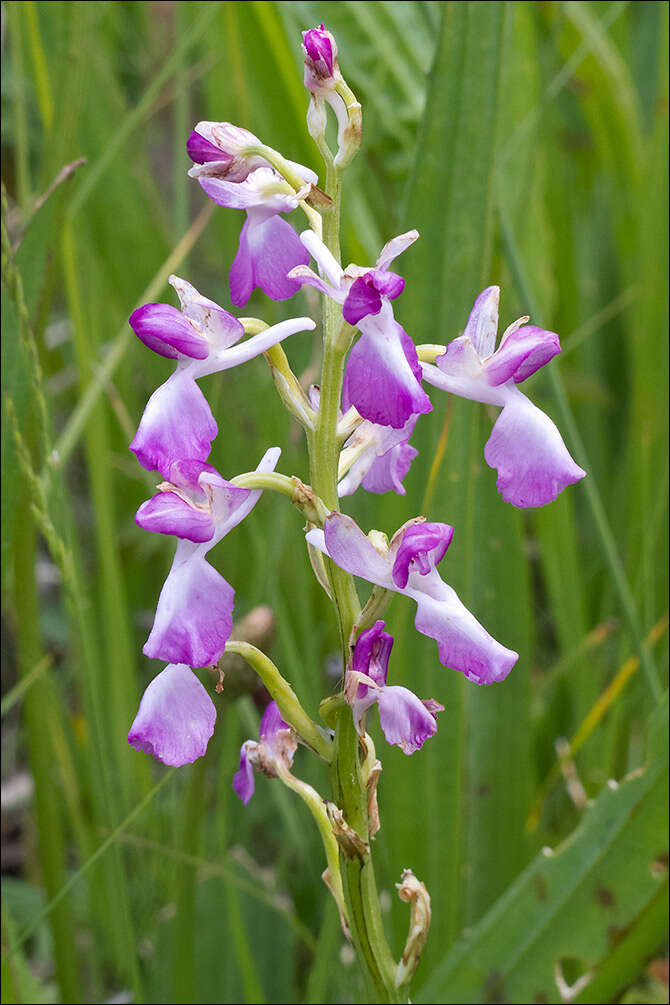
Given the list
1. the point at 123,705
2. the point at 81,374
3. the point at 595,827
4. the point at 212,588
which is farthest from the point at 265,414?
the point at 212,588

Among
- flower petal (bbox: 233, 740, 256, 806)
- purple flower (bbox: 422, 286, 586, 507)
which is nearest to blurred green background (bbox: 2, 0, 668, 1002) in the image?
flower petal (bbox: 233, 740, 256, 806)

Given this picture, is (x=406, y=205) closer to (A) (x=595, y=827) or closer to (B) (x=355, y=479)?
(B) (x=355, y=479)

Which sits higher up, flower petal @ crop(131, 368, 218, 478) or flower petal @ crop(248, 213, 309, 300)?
flower petal @ crop(248, 213, 309, 300)

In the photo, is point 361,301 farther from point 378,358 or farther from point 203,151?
point 203,151

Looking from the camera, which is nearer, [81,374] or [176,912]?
[176,912]

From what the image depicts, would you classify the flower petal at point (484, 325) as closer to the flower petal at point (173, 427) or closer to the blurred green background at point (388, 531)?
the flower petal at point (173, 427)

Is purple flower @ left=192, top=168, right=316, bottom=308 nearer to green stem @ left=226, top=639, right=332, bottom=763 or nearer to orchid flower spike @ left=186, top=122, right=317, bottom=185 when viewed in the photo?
orchid flower spike @ left=186, top=122, right=317, bottom=185
